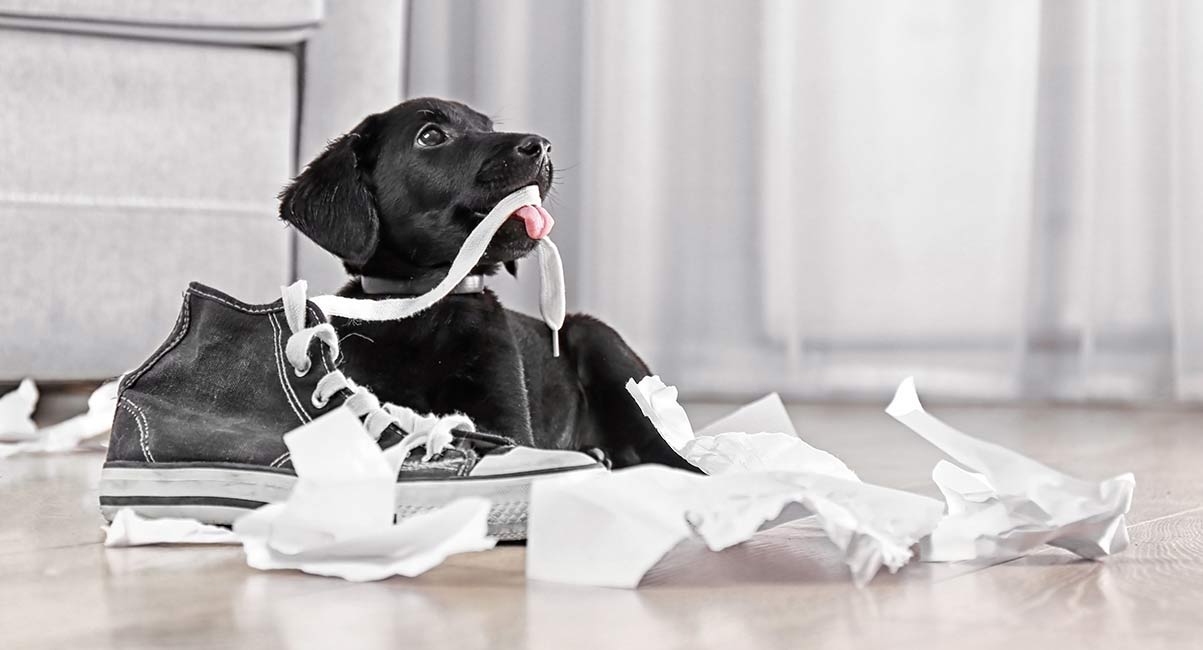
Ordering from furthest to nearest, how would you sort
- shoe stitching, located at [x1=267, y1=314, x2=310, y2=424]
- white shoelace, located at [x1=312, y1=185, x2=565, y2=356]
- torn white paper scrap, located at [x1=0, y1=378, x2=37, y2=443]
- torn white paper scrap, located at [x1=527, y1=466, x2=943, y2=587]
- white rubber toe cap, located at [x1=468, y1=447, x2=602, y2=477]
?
torn white paper scrap, located at [x1=0, y1=378, x2=37, y2=443] → white shoelace, located at [x1=312, y1=185, x2=565, y2=356] → shoe stitching, located at [x1=267, y1=314, x2=310, y2=424] → white rubber toe cap, located at [x1=468, y1=447, x2=602, y2=477] → torn white paper scrap, located at [x1=527, y1=466, x2=943, y2=587]

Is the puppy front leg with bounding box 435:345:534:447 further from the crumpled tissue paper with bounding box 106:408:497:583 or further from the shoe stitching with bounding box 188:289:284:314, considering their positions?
the crumpled tissue paper with bounding box 106:408:497:583

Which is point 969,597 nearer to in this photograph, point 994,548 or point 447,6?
point 994,548

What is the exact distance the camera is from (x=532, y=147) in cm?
119

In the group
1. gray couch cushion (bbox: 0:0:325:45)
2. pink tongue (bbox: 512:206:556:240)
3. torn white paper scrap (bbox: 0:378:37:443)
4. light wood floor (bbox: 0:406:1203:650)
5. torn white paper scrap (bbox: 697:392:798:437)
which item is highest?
gray couch cushion (bbox: 0:0:325:45)

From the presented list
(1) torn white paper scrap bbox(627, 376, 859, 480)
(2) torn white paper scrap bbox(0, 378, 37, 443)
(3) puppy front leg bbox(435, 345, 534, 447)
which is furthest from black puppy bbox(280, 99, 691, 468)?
(2) torn white paper scrap bbox(0, 378, 37, 443)

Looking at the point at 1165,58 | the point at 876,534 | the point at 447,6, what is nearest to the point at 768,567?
the point at 876,534

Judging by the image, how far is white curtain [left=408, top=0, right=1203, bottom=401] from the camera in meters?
2.40

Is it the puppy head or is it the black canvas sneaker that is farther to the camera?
the puppy head

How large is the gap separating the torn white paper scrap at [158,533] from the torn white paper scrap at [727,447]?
0.36 m

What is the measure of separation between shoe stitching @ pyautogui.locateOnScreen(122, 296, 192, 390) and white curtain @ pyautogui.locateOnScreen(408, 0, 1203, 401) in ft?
5.75

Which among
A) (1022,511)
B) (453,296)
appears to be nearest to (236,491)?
(453,296)

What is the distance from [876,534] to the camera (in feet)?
2.55

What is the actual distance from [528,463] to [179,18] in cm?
139

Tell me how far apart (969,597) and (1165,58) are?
1954mm
